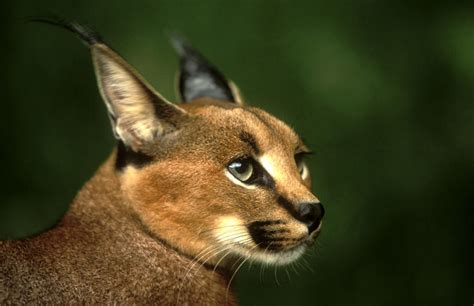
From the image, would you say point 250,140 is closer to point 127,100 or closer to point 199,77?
point 127,100

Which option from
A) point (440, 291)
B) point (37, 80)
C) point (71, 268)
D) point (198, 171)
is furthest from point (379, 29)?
point (71, 268)

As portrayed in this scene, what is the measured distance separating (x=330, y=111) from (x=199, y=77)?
2135 mm

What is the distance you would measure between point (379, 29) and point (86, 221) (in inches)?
122

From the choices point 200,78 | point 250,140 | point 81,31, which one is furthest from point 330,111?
point 81,31

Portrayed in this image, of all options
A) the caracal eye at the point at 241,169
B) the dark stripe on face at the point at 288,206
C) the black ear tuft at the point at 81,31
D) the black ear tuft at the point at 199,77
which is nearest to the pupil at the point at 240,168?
the caracal eye at the point at 241,169

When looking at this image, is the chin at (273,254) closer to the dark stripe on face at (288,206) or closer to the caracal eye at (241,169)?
the dark stripe on face at (288,206)

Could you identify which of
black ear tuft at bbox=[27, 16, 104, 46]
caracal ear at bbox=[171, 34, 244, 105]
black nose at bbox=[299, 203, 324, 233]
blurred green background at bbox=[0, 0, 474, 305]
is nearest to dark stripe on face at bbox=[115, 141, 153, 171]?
black ear tuft at bbox=[27, 16, 104, 46]

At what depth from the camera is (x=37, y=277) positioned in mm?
2543

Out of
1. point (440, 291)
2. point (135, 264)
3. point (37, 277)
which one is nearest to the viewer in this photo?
point (37, 277)

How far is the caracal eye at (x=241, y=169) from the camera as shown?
2.77 m

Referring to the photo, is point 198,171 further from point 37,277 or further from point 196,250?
point 37,277

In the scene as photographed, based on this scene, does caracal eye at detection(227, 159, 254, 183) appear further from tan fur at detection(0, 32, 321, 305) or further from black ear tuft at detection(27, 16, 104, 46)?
black ear tuft at detection(27, 16, 104, 46)

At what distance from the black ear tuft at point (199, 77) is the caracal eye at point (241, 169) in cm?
74

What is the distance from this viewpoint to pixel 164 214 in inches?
109
